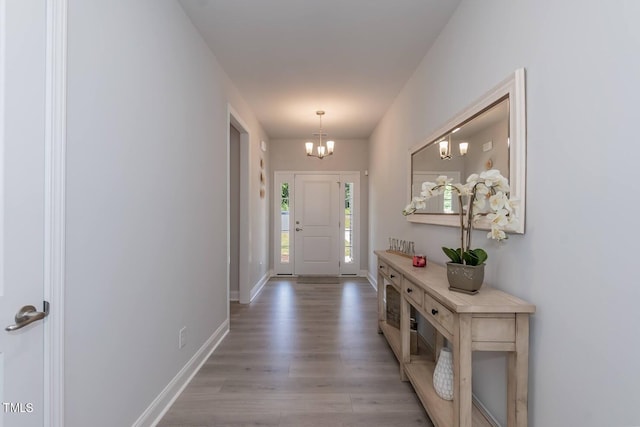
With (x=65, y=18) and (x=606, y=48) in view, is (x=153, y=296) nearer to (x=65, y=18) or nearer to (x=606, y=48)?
(x=65, y=18)

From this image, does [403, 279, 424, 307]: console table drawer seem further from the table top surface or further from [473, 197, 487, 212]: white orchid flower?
[473, 197, 487, 212]: white orchid flower

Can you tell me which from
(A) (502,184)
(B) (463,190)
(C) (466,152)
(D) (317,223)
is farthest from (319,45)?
(D) (317,223)

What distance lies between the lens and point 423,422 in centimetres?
183

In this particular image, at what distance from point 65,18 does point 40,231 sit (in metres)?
0.81

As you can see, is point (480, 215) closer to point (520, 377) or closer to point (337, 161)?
point (520, 377)

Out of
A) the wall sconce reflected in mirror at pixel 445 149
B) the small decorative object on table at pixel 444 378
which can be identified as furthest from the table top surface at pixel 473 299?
the wall sconce reflected in mirror at pixel 445 149

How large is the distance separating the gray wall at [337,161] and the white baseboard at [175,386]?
3.48 m

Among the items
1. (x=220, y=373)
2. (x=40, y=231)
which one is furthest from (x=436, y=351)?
(x=40, y=231)

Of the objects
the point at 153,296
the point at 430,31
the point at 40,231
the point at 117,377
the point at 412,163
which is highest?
the point at 430,31

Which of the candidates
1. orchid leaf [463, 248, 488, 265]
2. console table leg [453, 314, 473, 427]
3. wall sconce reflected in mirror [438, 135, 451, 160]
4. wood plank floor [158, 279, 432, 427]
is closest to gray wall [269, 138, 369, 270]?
wood plank floor [158, 279, 432, 427]

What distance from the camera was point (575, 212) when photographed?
1176mm

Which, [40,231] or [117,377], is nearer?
[40,231]

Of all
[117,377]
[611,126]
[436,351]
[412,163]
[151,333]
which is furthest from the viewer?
[412,163]

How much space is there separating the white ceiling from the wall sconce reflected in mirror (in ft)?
2.99
